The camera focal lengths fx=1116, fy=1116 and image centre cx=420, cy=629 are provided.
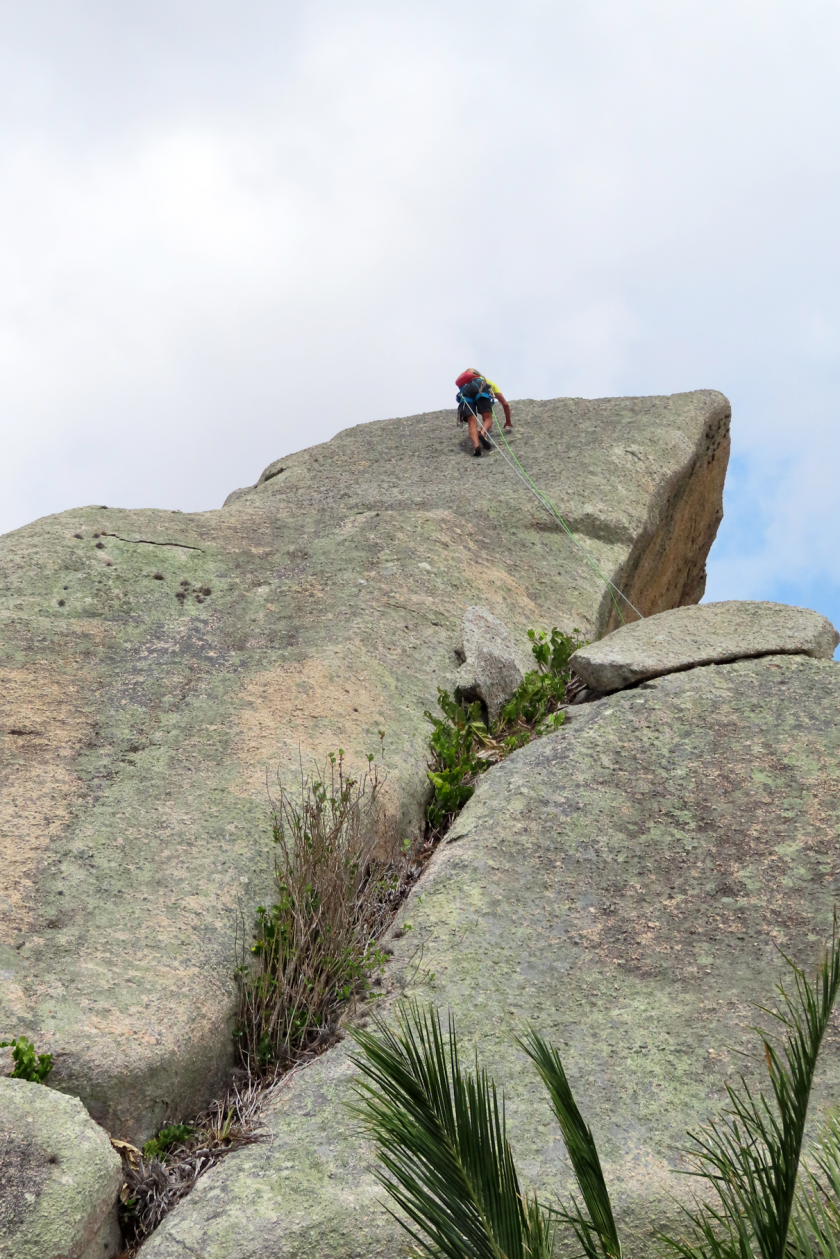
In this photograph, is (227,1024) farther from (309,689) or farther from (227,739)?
(309,689)

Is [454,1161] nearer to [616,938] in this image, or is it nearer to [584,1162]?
[584,1162]

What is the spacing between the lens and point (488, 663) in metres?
7.38

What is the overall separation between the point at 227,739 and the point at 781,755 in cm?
296

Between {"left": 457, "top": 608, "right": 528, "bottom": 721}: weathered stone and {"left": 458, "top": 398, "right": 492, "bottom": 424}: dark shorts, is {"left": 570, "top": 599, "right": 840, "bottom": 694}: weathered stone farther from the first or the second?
{"left": 458, "top": 398, "right": 492, "bottom": 424}: dark shorts

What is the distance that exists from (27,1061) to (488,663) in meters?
4.05

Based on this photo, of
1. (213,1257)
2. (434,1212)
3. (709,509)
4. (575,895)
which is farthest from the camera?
(709,509)

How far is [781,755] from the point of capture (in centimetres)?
582

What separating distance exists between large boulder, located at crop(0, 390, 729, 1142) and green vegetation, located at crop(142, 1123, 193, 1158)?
0.08m

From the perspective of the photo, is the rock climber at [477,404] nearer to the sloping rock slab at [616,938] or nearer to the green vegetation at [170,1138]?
the sloping rock slab at [616,938]

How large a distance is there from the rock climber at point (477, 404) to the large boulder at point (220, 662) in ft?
0.78

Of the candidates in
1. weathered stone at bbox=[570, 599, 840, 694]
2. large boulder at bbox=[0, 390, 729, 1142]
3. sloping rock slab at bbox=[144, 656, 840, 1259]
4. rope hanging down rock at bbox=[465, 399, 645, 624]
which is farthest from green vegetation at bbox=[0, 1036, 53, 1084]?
rope hanging down rock at bbox=[465, 399, 645, 624]

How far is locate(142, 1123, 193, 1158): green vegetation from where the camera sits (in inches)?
165

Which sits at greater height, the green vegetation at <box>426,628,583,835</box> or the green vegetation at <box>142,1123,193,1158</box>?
the green vegetation at <box>426,628,583,835</box>

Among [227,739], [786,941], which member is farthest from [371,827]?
[786,941]
